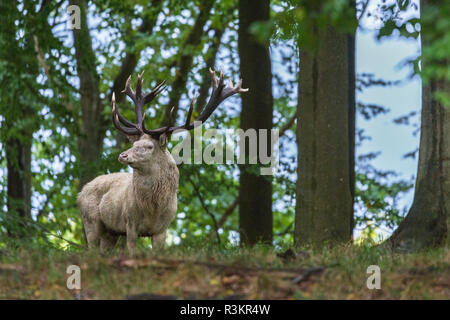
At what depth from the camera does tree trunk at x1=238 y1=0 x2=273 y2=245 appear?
14.5 metres

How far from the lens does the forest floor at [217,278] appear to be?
6809 mm

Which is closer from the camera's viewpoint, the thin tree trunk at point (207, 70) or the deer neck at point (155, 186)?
the deer neck at point (155, 186)

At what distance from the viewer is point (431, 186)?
925 centimetres

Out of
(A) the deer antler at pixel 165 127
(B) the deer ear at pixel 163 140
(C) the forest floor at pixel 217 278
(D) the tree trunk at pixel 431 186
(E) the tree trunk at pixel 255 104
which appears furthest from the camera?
(E) the tree trunk at pixel 255 104

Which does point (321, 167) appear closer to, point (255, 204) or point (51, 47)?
point (255, 204)

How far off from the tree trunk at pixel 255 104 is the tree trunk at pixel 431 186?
524cm

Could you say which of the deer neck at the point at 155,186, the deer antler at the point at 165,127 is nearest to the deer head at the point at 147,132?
the deer antler at the point at 165,127

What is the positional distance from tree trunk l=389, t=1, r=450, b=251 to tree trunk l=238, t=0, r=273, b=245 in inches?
206

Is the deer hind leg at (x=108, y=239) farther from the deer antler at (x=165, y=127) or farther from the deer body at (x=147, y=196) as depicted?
the deer antler at (x=165, y=127)

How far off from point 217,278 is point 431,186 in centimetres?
349

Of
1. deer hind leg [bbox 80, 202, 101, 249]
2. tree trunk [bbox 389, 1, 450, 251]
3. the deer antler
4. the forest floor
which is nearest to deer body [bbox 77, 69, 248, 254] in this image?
the deer antler

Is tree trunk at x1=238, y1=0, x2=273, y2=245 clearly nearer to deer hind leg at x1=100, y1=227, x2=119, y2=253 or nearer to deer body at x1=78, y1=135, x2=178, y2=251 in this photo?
deer hind leg at x1=100, y1=227, x2=119, y2=253

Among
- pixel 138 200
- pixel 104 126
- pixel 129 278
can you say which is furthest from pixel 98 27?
pixel 129 278
